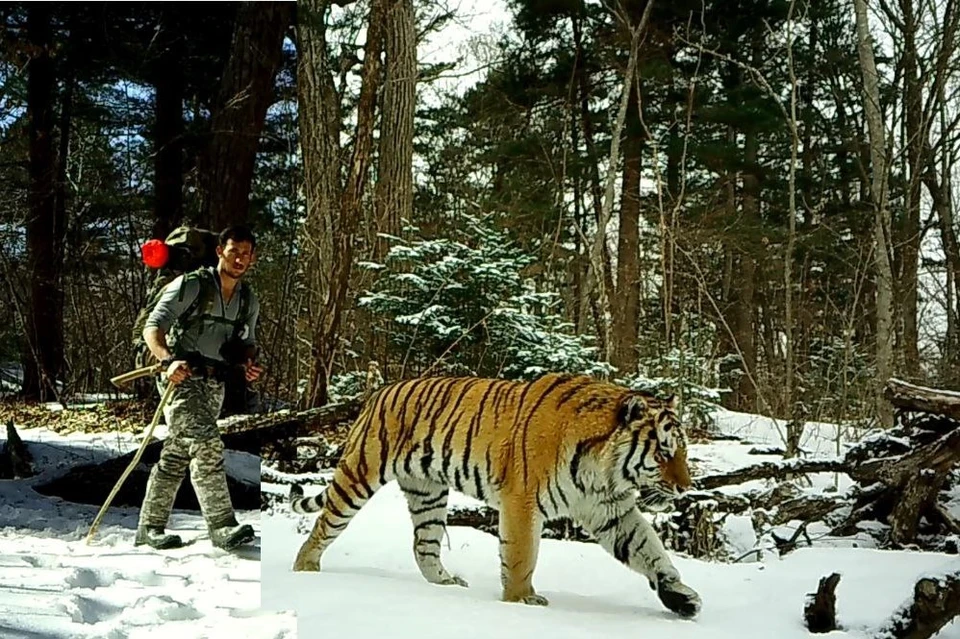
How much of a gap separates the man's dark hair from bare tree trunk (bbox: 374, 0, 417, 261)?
448 mm

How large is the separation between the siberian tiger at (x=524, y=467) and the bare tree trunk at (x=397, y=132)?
1.77 ft

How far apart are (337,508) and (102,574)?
583mm

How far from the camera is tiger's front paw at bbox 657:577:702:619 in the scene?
207cm

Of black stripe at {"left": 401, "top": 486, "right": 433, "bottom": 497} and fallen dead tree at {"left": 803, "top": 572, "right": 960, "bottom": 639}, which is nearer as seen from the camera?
fallen dead tree at {"left": 803, "top": 572, "right": 960, "bottom": 639}

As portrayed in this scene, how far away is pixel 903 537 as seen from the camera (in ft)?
7.22

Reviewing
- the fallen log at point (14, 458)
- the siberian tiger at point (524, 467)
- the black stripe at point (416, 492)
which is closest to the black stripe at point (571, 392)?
the siberian tiger at point (524, 467)

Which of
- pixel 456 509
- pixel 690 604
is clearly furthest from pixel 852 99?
pixel 456 509

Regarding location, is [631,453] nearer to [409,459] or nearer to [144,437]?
[409,459]

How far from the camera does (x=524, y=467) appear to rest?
85.4 inches

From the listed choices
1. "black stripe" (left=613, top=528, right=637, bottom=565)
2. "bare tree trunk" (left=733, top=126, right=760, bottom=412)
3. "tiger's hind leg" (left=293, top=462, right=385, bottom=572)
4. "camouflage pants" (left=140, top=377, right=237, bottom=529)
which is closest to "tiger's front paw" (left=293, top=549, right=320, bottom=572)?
"tiger's hind leg" (left=293, top=462, right=385, bottom=572)

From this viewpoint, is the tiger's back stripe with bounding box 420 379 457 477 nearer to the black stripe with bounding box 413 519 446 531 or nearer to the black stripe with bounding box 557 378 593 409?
the black stripe with bounding box 413 519 446 531

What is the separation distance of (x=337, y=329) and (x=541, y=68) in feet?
3.16

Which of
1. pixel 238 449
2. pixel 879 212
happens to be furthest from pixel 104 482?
pixel 879 212

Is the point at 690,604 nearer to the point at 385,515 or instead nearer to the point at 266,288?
the point at 385,515
